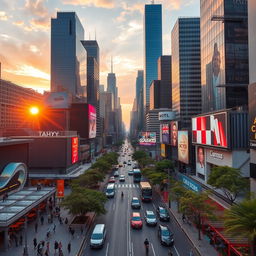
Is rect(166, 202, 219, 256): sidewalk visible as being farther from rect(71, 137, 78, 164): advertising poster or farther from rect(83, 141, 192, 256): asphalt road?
rect(71, 137, 78, 164): advertising poster

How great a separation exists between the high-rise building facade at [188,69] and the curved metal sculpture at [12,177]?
295 feet

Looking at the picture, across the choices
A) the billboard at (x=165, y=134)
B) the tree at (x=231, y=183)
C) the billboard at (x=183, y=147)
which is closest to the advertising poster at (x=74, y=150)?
the billboard at (x=183, y=147)

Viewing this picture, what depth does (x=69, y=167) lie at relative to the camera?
234 feet

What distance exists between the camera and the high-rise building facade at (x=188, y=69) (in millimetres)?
117312

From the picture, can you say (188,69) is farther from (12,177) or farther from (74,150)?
(12,177)

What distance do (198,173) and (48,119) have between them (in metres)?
73.5

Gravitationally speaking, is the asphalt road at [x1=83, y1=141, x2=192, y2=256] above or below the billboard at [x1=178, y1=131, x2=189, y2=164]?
below

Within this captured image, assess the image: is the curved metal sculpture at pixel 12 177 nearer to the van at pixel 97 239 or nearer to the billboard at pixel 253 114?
the van at pixel 97 239

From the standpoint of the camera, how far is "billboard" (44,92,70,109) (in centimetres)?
10312

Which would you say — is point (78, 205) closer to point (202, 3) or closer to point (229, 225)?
point (229, 225)

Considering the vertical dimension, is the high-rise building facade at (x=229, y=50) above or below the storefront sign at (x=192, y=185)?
above

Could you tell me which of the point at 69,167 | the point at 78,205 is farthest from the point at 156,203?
the point at 69,167

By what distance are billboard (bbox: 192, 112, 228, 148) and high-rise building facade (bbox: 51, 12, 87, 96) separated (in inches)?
5420

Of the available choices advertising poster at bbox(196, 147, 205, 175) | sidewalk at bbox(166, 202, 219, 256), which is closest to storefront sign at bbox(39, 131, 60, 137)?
advertising poster at bbox(196, 147, 205, 175)
